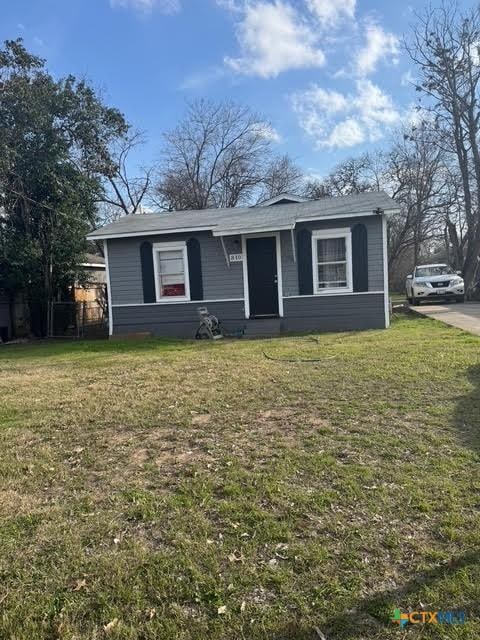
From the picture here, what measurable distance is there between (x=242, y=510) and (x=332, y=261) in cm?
907

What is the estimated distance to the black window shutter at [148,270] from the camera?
1167 centimetres

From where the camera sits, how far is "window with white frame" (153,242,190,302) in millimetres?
11641

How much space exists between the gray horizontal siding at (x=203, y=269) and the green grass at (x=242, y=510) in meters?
6.20

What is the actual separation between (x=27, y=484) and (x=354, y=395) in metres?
3.40

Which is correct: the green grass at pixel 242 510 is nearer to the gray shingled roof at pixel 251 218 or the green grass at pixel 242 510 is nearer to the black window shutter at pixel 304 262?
the black window shutter at pixel 304 262

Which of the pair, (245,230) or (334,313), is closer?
(245,230)

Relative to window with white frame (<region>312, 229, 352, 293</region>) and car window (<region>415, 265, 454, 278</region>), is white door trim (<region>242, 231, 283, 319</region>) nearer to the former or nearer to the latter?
window with white frame (<region>312, 229, 352, 293</region>)

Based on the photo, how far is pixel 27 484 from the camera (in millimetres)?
3150

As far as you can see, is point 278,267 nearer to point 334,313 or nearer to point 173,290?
point 334,313

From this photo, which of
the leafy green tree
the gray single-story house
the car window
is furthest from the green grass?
the car window

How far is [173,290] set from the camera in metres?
11.8

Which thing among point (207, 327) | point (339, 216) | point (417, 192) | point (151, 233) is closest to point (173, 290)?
point (151, 233)

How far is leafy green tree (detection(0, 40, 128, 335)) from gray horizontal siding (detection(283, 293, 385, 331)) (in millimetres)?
7535

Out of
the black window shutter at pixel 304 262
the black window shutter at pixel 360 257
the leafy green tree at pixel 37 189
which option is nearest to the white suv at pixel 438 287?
the black window shutter at pixel 360 257
